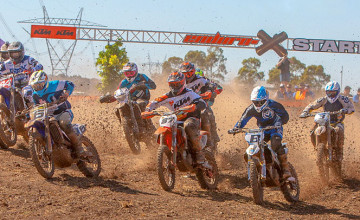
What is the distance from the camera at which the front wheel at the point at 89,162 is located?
994cm

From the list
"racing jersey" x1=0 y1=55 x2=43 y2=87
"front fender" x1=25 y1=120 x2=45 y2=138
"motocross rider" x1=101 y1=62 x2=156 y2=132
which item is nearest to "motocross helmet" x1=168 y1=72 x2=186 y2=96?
"front fender" x1=25 y1=120 x2=45 y2=138

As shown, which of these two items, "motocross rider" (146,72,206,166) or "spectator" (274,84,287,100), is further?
"spectator" (274,84,287,100)

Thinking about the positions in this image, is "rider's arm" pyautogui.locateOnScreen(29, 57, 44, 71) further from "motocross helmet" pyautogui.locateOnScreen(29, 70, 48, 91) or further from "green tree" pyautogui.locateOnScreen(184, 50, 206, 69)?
"green tree" pyautogui.locateOnScreen(184, 50, 206, 69)

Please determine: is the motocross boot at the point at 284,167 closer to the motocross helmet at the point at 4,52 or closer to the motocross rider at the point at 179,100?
the motocross rider at the point at 179,100

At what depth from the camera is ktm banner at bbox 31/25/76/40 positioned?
44.9 metres

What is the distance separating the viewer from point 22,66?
1296 centimetres

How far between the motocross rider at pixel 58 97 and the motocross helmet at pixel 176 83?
72.8 inches

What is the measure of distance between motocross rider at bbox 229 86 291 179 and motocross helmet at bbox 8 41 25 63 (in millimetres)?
6216

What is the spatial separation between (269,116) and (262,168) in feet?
3.64

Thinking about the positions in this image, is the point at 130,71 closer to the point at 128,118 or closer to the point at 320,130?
the point at 128,118

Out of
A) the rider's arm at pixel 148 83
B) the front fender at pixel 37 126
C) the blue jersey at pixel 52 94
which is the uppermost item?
the rider's arm at pixel 148 83

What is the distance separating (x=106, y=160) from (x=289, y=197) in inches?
A: 207

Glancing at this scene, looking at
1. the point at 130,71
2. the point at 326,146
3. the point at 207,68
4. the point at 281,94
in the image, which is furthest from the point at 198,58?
the point at 326,146

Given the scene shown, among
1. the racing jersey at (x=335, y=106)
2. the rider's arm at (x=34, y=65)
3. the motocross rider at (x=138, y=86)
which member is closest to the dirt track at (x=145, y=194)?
the motocross rider at (x=138, y=86)
